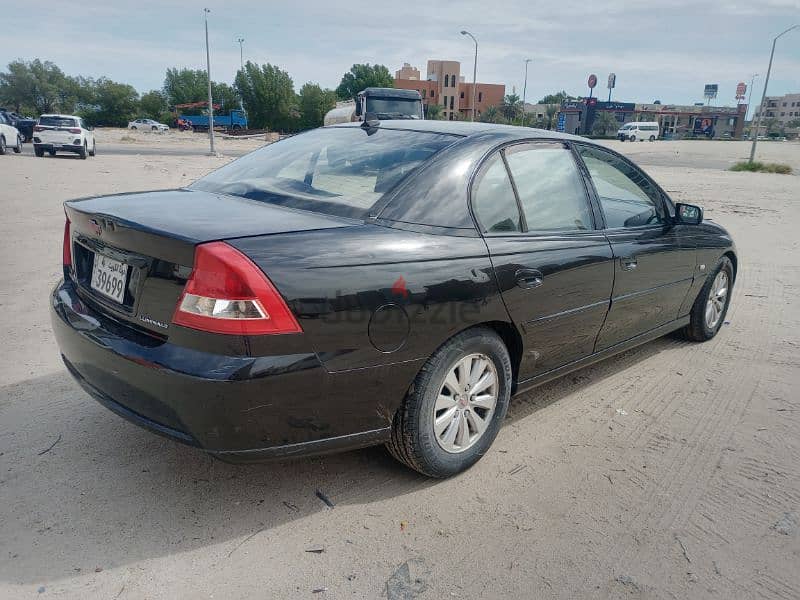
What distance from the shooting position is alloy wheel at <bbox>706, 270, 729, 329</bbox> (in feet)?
16.6

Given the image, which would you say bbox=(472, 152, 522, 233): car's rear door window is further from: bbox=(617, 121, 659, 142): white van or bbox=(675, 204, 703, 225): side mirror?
bbox=(617, 121, 659, 142): white van

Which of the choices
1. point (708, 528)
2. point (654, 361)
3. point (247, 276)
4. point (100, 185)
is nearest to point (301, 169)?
point (247, 276)

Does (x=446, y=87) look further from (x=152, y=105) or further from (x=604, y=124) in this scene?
(x=152, y=105)

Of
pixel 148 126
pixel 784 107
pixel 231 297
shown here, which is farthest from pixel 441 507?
pixel 784 107

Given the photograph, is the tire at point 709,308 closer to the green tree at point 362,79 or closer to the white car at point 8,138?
the white car at point 8,138

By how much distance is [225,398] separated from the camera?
7.35 feet

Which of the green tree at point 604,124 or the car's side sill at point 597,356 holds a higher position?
the green tree at point 604,124

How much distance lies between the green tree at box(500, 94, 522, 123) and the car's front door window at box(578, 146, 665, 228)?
92.4 meters

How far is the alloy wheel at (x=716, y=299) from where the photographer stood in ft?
16.6

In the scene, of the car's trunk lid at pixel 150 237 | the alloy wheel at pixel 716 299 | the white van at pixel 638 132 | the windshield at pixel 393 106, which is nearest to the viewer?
the car's trunk lid at pixel 150 237

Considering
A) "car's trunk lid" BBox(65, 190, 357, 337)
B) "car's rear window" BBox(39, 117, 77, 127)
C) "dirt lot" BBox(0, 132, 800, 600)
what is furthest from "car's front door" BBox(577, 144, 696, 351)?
"car's rear window" BBox(39, 117, 77, 127)

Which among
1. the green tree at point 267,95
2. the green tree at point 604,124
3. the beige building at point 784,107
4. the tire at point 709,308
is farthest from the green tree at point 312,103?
the beige building at point 784,107

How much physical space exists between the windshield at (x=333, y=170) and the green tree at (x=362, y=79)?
90.5 m

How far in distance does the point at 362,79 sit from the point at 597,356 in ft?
314
